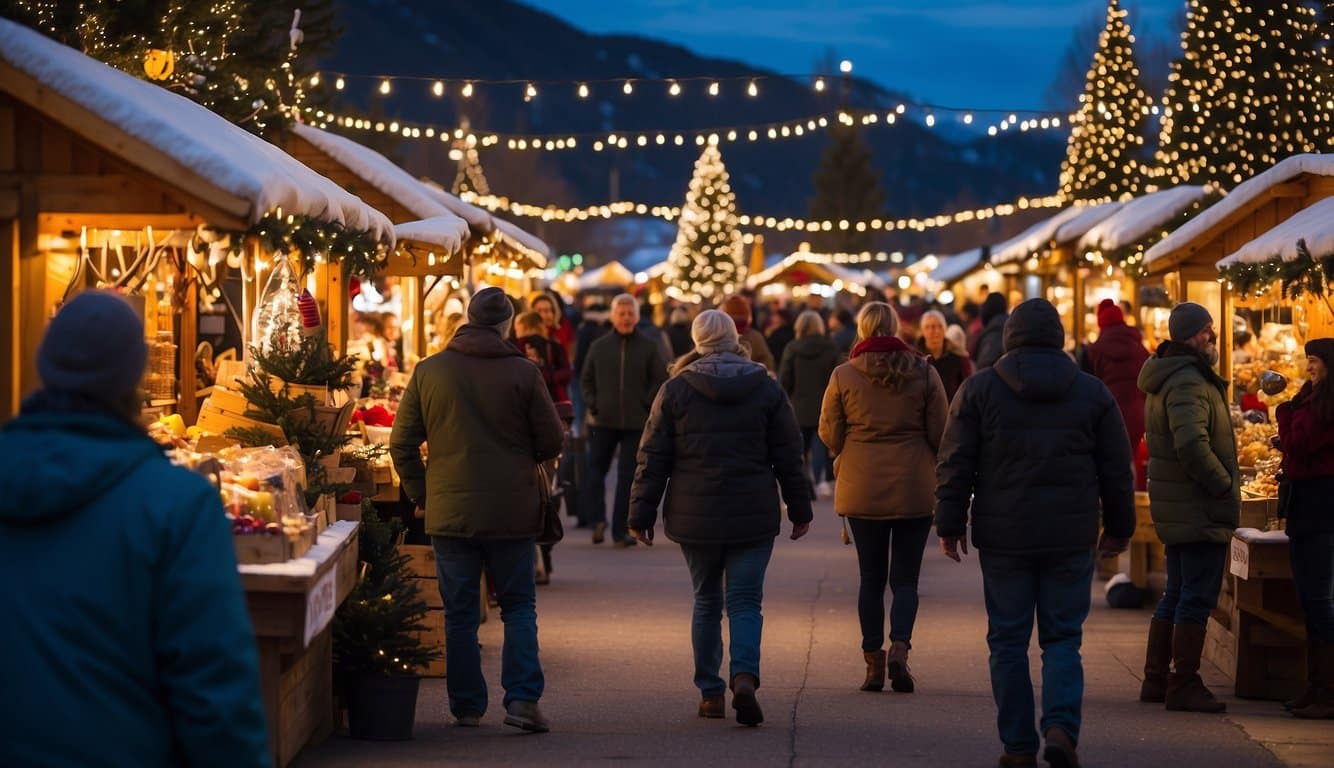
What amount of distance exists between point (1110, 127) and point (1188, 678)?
29.0 meters

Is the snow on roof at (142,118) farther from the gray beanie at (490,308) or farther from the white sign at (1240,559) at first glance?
the white sign at (1240,559)

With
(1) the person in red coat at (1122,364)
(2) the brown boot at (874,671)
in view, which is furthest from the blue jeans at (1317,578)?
(1) the person in red coat at (1122,364)

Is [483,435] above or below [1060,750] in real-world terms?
above

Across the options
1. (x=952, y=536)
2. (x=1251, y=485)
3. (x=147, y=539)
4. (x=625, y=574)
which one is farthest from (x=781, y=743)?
(x=625, y=574)

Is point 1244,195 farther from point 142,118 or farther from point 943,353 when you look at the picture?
point 142,118

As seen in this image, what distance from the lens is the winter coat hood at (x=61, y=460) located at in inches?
135

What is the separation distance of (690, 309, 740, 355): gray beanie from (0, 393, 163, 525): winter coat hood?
508 cm

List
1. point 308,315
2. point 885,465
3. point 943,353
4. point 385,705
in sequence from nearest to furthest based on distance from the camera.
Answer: point 385,705 < point 885,465 < point 308,315 < point 943,353

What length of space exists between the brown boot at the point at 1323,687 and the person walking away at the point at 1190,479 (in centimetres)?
40

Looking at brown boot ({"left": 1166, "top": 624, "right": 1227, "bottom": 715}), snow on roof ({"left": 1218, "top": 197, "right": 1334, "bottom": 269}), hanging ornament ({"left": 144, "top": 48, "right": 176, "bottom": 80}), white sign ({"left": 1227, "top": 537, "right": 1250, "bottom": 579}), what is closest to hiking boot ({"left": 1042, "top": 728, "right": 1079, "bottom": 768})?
brown boot ({"left": 1166, "top": 624, "right": 1227, "bottom": 715})

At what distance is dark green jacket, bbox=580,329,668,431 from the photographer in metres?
15.2

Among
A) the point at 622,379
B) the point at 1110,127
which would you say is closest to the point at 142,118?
the point at 622,379

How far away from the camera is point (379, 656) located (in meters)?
8.02

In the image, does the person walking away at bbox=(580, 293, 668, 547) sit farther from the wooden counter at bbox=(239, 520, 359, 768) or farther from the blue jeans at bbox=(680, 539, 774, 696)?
the wooden counter at bbox=(239, 520, 359, 768)
